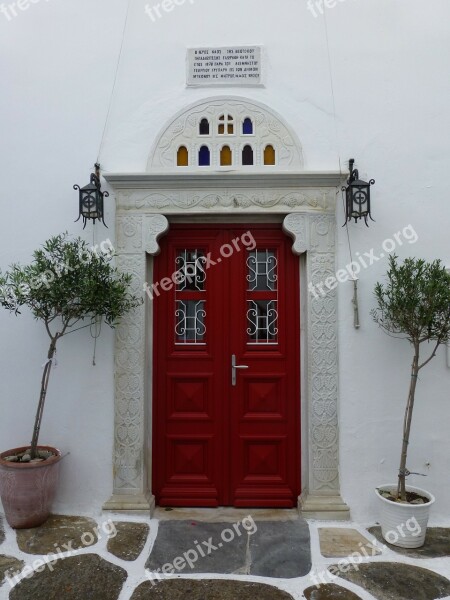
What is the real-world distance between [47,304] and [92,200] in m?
0.82

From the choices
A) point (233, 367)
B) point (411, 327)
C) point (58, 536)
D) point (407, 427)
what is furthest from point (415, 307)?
point (58, 536)

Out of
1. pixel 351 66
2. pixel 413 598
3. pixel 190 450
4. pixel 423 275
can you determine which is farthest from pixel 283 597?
pixel 351 66

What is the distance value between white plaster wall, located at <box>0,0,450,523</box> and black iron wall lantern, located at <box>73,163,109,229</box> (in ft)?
0.39

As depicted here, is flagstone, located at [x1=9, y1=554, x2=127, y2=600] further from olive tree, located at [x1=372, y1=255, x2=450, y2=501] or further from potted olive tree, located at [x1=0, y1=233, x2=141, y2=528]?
olive tree, located at [x1=372, y1=255, x2=450, y2=501]

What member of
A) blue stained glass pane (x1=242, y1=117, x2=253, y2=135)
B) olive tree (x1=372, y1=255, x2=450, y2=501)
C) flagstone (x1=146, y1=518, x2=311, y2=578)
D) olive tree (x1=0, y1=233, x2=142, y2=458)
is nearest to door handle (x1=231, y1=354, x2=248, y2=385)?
olive tree (x1=0, y1=233, x2=142, y2=458)

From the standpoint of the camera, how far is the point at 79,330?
3189 millimetres

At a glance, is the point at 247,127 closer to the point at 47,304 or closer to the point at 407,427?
the point at 47,304

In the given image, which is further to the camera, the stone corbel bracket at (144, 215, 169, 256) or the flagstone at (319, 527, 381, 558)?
the stone corbel bracket at (144, 215, 169, 256)

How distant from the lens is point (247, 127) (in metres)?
3.28

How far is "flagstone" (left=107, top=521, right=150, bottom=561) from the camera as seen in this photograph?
8.66 feet

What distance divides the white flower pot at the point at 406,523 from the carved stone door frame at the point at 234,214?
1.34 ft

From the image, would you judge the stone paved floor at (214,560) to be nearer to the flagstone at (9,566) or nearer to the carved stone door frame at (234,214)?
the flagstone at (9,566)

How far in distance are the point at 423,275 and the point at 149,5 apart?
294 cm

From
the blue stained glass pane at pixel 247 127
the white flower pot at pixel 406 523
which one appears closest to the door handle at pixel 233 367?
the white flower pot at pixel 406 523
